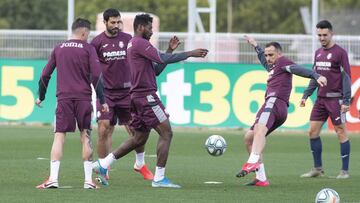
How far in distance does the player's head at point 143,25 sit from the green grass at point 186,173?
208cm

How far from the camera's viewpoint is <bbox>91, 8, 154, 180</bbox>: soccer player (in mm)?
16281

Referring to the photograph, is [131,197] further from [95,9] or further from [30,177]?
[95,9]

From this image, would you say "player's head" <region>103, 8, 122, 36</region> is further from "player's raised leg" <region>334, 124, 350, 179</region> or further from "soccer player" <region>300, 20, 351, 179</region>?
"player's raised leg" <region>334, 124, 350, 179</region>

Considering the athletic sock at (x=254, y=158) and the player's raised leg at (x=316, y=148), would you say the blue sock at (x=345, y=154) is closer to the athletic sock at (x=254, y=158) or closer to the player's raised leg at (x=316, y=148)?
the player's raised leg at (x=316, y=148)

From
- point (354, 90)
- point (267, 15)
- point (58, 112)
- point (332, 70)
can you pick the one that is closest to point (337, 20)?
point (267, 15)

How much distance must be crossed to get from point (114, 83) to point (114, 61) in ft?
1.12

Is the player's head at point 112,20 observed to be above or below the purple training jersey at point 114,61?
above

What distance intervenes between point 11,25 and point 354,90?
41126mm

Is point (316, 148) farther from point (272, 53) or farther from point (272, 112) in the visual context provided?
point (272, 53)

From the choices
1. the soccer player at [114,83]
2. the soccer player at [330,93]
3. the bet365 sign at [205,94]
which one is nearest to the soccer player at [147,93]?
the soccer player at [114,83]

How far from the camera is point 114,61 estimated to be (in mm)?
16391

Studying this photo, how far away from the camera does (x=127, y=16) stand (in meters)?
35.5

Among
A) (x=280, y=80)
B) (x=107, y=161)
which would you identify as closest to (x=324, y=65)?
(x=280, y=80)

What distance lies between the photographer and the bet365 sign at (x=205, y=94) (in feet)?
90.2
